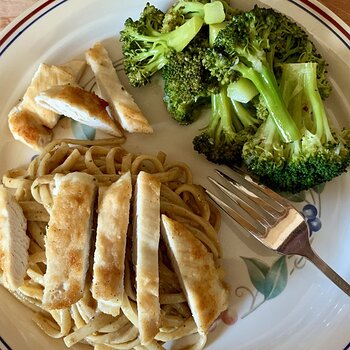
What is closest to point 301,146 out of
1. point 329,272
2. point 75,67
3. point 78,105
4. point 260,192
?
point 260,192

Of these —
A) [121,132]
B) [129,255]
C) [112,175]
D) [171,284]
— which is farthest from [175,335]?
[121,132]

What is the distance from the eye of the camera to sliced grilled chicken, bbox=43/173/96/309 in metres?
2.72

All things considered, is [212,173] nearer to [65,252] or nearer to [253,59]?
[253,59]

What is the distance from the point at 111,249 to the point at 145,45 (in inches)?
45.4

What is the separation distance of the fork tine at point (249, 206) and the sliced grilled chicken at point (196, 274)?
1.11 ft

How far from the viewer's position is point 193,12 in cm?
299

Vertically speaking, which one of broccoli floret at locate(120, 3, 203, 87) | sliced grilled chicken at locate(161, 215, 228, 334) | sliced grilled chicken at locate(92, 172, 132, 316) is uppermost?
broccoli floret at locate(120, 3, 203, 87)

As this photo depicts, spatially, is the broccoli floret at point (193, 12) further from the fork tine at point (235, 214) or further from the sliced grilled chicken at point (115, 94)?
the fork tine at point (235, 214)

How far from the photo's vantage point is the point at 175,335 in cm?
293

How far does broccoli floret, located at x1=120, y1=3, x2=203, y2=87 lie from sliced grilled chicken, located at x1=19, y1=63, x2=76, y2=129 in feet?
1.19

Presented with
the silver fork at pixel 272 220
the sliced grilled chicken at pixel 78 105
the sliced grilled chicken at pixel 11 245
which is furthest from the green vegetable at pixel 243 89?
the sliced grilled chicken at pixel 11 245

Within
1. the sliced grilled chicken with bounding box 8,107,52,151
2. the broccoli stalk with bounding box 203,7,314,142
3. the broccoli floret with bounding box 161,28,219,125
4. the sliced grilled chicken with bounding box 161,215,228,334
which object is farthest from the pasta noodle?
the broccoli stalk with bounding box 203,7,314,142

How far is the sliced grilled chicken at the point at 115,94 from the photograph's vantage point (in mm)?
3088

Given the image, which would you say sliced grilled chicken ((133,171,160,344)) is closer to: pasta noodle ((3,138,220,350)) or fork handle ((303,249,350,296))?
pasta noodle ((3,138,220,350))
